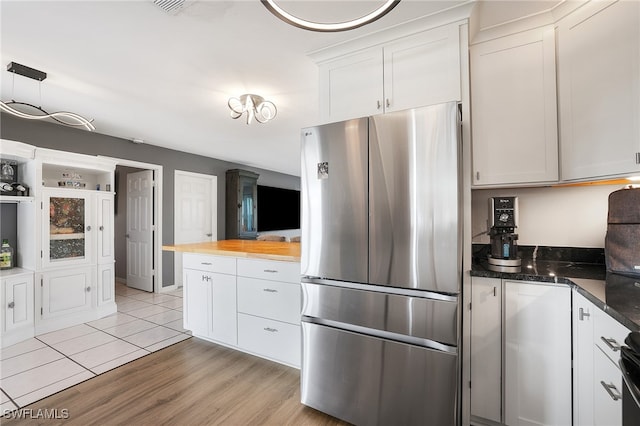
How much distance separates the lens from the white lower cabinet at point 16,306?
274cm

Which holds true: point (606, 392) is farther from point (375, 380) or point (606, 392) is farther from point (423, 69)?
point (423, 69)

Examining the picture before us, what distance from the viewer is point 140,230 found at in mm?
4859

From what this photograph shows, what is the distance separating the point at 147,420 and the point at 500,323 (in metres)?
2.14

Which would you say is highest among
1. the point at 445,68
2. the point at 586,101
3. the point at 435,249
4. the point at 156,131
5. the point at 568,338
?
the point at 156,131

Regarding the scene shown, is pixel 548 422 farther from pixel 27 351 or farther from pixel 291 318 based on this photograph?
pixel 27 351

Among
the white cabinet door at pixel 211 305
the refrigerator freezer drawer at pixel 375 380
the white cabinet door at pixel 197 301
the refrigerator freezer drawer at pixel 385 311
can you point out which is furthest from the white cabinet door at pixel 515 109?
the white cabinet door at pixel 197 301

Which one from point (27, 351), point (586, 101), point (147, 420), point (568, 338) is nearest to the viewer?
point (568, 338)

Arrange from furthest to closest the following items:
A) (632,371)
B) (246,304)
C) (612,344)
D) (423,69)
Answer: (246,304), (423,69), (612,344), (632,371)

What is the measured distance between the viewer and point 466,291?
156cm

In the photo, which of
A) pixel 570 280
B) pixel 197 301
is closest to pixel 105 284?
pixel 197 301

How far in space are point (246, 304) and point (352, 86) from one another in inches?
76.0

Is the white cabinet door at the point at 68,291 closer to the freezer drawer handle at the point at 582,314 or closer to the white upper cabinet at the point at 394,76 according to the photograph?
the white upper cabinet at the point at 394,76

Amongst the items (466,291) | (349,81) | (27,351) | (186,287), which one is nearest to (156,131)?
(186,287)

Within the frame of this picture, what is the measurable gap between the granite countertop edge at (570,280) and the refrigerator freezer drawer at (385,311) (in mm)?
321
